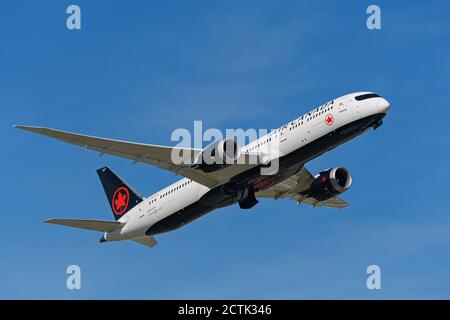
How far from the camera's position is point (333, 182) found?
196 ft

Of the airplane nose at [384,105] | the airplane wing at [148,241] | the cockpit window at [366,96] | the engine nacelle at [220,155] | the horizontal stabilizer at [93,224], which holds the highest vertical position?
the cockpit window at [366,96]

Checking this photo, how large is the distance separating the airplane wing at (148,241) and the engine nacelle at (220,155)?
40.8ft

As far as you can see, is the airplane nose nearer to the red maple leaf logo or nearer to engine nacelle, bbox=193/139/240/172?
engine nacelle, bbox=193/139/240/172

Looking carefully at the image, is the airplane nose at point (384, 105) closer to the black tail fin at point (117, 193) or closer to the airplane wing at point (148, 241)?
the black tail fin at point (117, 193)

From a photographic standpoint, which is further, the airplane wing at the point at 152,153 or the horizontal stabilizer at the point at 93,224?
the horizontal stabilizer at the point at 93,224

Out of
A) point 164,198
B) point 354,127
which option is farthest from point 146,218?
point 354,127

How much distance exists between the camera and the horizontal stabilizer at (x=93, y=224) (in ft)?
193

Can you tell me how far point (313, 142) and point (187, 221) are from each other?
11.0 meters

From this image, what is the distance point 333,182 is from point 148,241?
14052mm

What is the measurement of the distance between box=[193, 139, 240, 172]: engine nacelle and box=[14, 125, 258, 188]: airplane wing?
707 mm

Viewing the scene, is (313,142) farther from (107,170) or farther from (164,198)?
(107,170)

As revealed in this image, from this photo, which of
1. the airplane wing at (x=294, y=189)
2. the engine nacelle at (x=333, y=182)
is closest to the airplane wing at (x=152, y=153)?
the airplane wing at (x=294, y=189)

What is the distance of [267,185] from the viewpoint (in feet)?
181

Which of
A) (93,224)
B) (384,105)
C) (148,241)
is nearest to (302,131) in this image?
(384,105)
